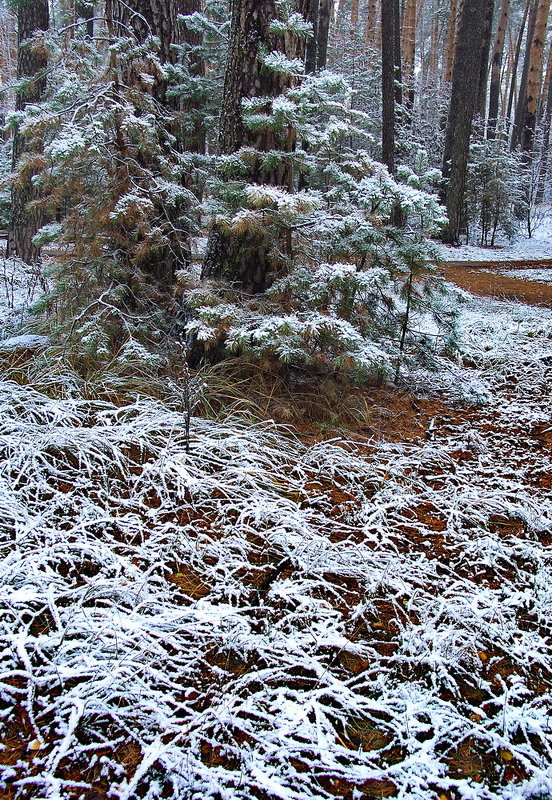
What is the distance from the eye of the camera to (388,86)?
31.2 ft

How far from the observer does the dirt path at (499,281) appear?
288 inches

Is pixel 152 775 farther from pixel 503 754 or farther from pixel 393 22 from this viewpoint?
pixel 393 22

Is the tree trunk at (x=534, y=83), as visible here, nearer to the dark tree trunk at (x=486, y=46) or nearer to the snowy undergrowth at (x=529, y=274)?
the dark tree trunk at (x=486, y=46)

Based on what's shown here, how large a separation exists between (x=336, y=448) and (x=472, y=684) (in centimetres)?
158

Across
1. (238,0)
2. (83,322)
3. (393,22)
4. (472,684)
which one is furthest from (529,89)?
(472,684)

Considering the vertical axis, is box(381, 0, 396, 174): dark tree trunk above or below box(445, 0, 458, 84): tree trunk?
below

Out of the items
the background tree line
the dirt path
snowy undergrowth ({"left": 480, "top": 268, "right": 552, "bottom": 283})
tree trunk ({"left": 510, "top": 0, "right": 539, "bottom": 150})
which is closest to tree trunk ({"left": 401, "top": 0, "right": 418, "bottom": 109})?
tree trunk ({"left": 510, "top": 0, "right": 539, "bottom": 150})

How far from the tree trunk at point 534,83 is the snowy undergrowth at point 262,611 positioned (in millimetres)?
18012

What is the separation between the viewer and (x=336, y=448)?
3082 millimetres

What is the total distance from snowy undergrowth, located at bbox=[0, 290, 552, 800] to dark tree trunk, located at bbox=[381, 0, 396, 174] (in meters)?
7.35

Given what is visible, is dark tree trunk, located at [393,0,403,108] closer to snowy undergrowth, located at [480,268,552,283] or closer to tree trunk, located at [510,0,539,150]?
snowy undergrowth, located at [480,268,552,283]

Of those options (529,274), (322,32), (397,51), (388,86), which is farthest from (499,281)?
(322,32)

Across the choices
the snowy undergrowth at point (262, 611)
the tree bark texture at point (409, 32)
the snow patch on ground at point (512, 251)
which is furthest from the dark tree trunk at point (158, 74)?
the tree bark texture at point (409, 32)

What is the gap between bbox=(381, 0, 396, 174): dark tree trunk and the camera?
890 centimetres
